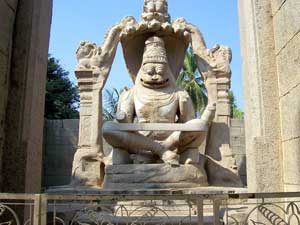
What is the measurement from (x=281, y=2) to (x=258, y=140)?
1326 millimetres

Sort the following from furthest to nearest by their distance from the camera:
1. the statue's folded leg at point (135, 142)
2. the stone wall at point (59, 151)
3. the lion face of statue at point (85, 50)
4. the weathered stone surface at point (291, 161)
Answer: the stone wall at point (59, 151) → the lion face of statue at point (85, 50) → the statue's folded leg at point (135, 142) → the weathered stone surface at point (291, 161)

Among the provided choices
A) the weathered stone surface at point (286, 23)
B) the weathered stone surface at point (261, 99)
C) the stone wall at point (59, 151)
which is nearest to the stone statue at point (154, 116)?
the weathered stone surface at point (261, 99)

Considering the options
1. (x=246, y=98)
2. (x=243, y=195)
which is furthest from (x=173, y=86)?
(x=243, y=195)

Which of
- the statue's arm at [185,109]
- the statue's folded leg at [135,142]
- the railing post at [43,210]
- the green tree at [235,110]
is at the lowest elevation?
the railing post at [43,210]

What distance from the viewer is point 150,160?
551 cm

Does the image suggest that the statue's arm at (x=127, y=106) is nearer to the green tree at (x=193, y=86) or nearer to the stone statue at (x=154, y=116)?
the stone statue at (x=154, y=116)

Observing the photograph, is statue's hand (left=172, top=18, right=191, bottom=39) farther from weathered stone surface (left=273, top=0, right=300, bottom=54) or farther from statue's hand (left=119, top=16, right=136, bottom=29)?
weathered stone surface (left=273, top=0, right=300, bottom=54)

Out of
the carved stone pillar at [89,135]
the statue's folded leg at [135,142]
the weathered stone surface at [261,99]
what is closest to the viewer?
the weathered stone surface at [261,99]

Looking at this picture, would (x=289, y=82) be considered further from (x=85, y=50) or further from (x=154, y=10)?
(x=85, y=50)

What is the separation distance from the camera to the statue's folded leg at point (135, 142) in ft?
17.4

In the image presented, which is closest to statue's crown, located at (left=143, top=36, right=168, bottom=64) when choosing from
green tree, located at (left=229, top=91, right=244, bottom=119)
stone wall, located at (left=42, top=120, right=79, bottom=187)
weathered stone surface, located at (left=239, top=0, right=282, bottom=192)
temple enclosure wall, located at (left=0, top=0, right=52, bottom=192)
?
weathered stone surface, located at (left=239, top=0, right=282, bottom=192)

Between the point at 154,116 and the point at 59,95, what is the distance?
10.7 metres

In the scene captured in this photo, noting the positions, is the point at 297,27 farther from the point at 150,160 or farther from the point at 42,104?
the point at 150,160

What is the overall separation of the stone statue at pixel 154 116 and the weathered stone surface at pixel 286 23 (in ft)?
6.53
